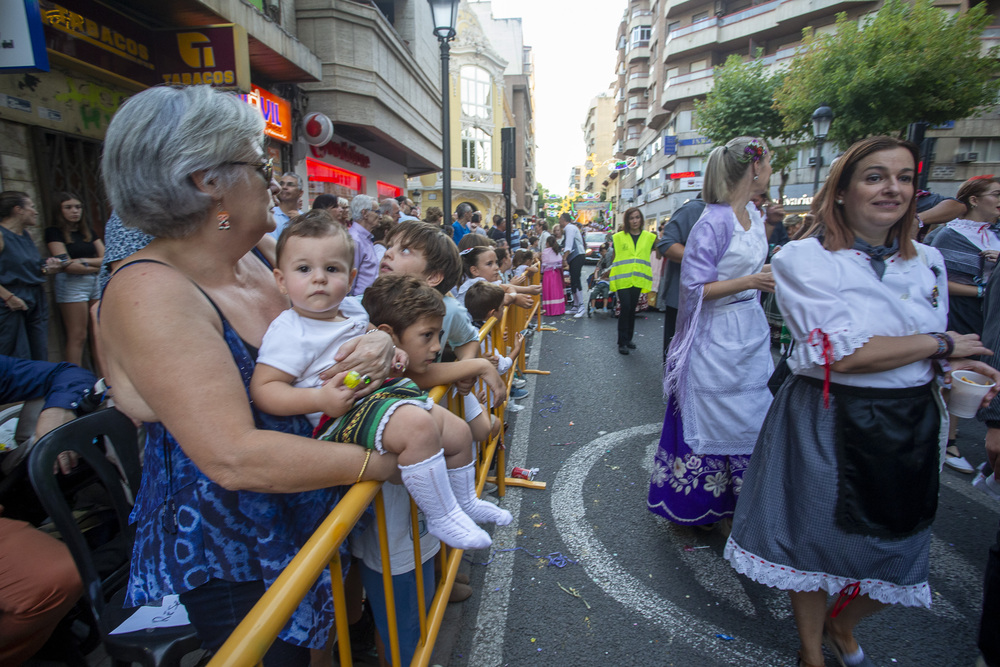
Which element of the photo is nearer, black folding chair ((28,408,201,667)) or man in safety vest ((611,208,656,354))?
black folding chair ((28,408,201,667))

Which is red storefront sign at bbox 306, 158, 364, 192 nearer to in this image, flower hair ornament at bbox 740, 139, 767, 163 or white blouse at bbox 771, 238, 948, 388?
flower hair ornament at bbox 740, 139, 767, 163

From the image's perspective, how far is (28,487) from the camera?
7.63 feet

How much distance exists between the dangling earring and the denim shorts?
18.2 feet

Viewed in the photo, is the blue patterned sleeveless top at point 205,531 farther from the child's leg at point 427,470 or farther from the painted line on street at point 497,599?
the painted line on street at point 497,599

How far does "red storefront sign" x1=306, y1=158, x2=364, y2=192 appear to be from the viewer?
1124 cm

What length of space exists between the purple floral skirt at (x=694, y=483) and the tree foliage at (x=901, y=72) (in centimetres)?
2293

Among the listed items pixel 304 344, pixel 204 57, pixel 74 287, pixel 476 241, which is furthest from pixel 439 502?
pixel 204 57

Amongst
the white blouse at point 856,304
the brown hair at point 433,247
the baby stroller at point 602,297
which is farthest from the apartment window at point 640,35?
the white blouse at point 856,304

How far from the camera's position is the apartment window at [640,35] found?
172 feet

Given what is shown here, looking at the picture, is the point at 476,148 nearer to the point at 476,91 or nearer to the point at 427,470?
the point at 476,91

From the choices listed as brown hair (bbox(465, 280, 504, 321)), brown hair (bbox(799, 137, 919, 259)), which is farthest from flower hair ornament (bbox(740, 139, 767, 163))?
brown hair (bbox(465, 280, 504, 321))

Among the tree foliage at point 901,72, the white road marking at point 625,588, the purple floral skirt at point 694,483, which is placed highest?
the tree foliage at point 901,72

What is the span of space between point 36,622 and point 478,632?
5.48ft

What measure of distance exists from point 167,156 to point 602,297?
10.7m
